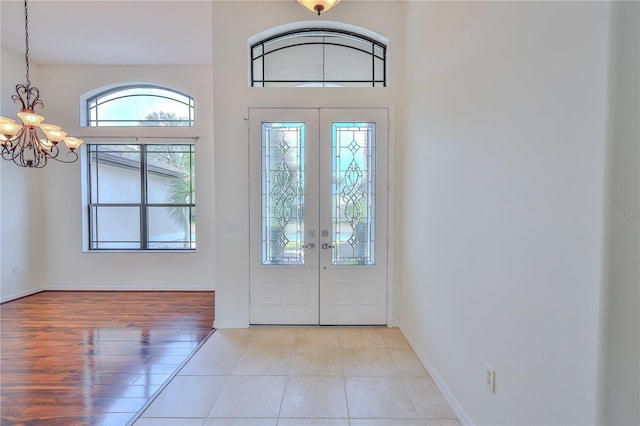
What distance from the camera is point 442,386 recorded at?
221 cm

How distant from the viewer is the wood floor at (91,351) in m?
2.10

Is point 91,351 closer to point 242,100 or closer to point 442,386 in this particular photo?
point 242,100

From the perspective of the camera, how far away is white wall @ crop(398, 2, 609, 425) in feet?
3.48

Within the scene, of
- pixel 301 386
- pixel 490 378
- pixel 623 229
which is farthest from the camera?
pixel 301 386

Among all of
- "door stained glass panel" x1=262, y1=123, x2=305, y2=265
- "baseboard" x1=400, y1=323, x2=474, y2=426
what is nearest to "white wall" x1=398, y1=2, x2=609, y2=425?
"baseboard" x1=400, y1=323, x2=474, y2=426

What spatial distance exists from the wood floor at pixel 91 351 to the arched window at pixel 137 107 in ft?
9.47

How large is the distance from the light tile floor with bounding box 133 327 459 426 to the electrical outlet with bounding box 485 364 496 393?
490 mm

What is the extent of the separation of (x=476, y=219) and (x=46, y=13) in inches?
203

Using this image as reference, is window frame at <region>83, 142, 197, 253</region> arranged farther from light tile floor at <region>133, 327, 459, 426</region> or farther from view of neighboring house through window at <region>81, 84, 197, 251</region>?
light tile floor at <region>133, 327, 459, 426</region>

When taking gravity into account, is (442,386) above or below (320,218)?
below

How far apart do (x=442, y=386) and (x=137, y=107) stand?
578 centimetres

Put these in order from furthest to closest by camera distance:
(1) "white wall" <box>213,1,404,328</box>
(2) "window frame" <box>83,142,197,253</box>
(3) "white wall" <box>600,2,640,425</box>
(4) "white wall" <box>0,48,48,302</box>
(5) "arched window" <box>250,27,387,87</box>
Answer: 1. (2) "window frame" <box>83,142,197,253</box>
2. (4) "white wall" <box>0,48,48,302</box>
3. (5) "arched window" <box>250,27,387,87</box>
4. (1) "white wall" <box>213,1,404,328</box>
5. (3) "white wall" <box>600,2,640,425</box>

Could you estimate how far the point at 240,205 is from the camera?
340 cm

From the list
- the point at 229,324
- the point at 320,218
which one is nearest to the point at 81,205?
the point at 229,324
